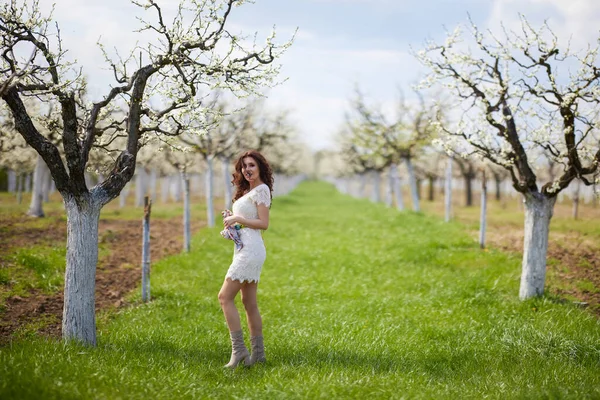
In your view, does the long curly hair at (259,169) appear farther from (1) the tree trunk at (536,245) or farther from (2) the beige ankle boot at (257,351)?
A: (1) the tree trunk at (536,245)

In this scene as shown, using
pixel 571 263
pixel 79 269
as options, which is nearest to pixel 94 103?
pixel 79 269

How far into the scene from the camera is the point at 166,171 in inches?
1567

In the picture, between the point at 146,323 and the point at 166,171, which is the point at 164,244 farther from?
the point at 166,171

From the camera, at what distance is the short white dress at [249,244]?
595cm

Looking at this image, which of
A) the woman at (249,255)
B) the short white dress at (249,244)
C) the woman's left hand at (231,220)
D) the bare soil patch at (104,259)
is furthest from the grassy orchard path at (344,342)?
the woman's left hand at (231,220)

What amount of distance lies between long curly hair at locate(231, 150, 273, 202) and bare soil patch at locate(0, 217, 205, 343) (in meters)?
3.52

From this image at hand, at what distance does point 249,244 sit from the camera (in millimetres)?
6008

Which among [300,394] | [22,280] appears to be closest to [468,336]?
[300,394]

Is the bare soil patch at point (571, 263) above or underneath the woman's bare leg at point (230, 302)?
underneath

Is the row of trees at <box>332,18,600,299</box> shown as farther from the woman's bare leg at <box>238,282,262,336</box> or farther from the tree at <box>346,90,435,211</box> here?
the tree at <box>346,90,435,211</box>

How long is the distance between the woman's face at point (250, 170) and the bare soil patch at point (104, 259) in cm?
373

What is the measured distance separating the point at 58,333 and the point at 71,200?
230 cm

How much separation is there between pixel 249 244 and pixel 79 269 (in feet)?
7.45

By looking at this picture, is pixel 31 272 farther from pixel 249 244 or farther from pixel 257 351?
pixel 249 244
